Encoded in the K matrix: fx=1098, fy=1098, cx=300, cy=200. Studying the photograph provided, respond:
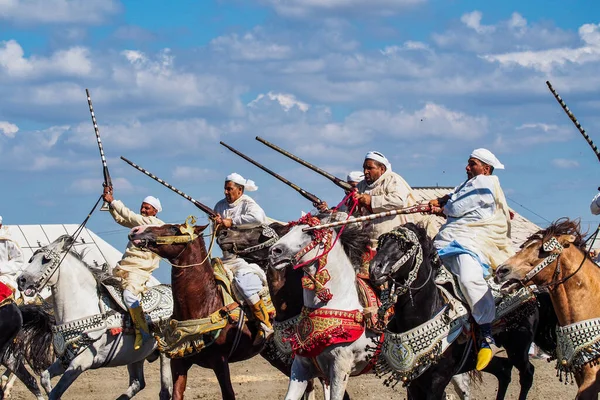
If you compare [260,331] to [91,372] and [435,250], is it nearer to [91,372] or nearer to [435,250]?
[435,250]

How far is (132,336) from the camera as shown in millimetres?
13039

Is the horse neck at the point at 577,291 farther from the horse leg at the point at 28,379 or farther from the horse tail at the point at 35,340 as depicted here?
the horse leg at the point at 28,379

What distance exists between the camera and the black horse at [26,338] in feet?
45.1

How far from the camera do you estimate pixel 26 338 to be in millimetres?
13922

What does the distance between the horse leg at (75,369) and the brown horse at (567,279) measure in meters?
5.17

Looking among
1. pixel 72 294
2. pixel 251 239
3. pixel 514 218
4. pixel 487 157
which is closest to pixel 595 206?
pixel 487 157

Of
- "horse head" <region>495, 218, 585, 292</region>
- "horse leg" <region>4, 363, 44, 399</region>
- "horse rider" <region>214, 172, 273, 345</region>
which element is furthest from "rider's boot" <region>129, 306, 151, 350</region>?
"horse head" <region>495, 218, 585, 292</region>

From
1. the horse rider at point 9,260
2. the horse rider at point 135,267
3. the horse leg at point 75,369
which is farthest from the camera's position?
the horse rider at point 9,260

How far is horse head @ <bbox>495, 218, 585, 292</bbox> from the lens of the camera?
962cm

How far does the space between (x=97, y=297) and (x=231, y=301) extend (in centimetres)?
175

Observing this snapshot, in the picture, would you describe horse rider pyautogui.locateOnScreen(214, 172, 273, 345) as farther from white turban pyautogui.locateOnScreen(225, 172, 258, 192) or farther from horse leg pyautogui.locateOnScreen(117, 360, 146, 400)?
horse leg pyautogui.locateOnScreen(117, 360, 146, 400)

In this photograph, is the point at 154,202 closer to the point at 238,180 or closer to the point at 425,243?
the point at 238,180

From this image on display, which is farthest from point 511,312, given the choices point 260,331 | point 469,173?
point 260,331

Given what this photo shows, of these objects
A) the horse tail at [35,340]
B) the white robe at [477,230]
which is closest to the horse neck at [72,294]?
the horse tail at [35,340]
